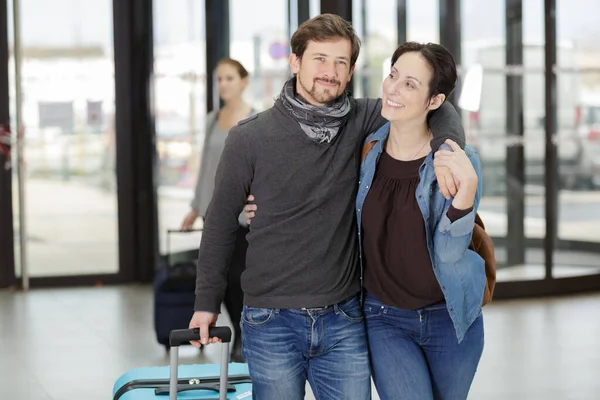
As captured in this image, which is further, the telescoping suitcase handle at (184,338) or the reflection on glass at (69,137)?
the reflection on glass at (69,137)

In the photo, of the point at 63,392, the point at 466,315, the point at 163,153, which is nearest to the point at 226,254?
the point at 466,315

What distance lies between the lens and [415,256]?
9.26ft

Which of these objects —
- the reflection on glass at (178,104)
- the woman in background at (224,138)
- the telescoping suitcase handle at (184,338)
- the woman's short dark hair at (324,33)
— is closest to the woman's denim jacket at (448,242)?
the woman's short dark hair at (324,33)

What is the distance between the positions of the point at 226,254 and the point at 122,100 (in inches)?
222

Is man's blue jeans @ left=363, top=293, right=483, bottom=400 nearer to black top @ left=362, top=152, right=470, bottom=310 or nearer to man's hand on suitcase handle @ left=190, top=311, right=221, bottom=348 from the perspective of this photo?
black top @ left=362, top=152, right=470, bottom=310

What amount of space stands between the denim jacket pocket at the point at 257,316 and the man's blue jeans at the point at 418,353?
0.27 meters

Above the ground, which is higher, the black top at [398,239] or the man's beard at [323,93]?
the man's beard at [323,93]

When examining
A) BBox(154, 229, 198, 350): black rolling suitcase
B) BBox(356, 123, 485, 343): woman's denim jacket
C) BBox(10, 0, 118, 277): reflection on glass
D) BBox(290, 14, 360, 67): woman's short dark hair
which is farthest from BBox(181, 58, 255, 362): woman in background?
BBox(10, 0, 118, 277): reflection on glass

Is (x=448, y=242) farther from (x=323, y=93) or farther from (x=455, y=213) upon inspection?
(x=323, y=93)

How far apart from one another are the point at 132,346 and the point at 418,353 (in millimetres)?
3634

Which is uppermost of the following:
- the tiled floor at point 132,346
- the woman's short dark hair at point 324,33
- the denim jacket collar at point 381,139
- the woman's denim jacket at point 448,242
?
the woman's short dark hair at point 324,33

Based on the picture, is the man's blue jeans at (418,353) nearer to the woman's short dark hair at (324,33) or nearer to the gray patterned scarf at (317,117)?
the gray patterned scarf at (317,117)

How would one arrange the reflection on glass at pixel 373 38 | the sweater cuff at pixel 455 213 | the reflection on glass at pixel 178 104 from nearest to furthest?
the sweater cuff at pixel 455 213 → the reflection on glass at pixel 373 38 → the reflection on glass at pixel 178 104

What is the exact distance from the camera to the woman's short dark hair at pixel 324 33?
9.48 feet
